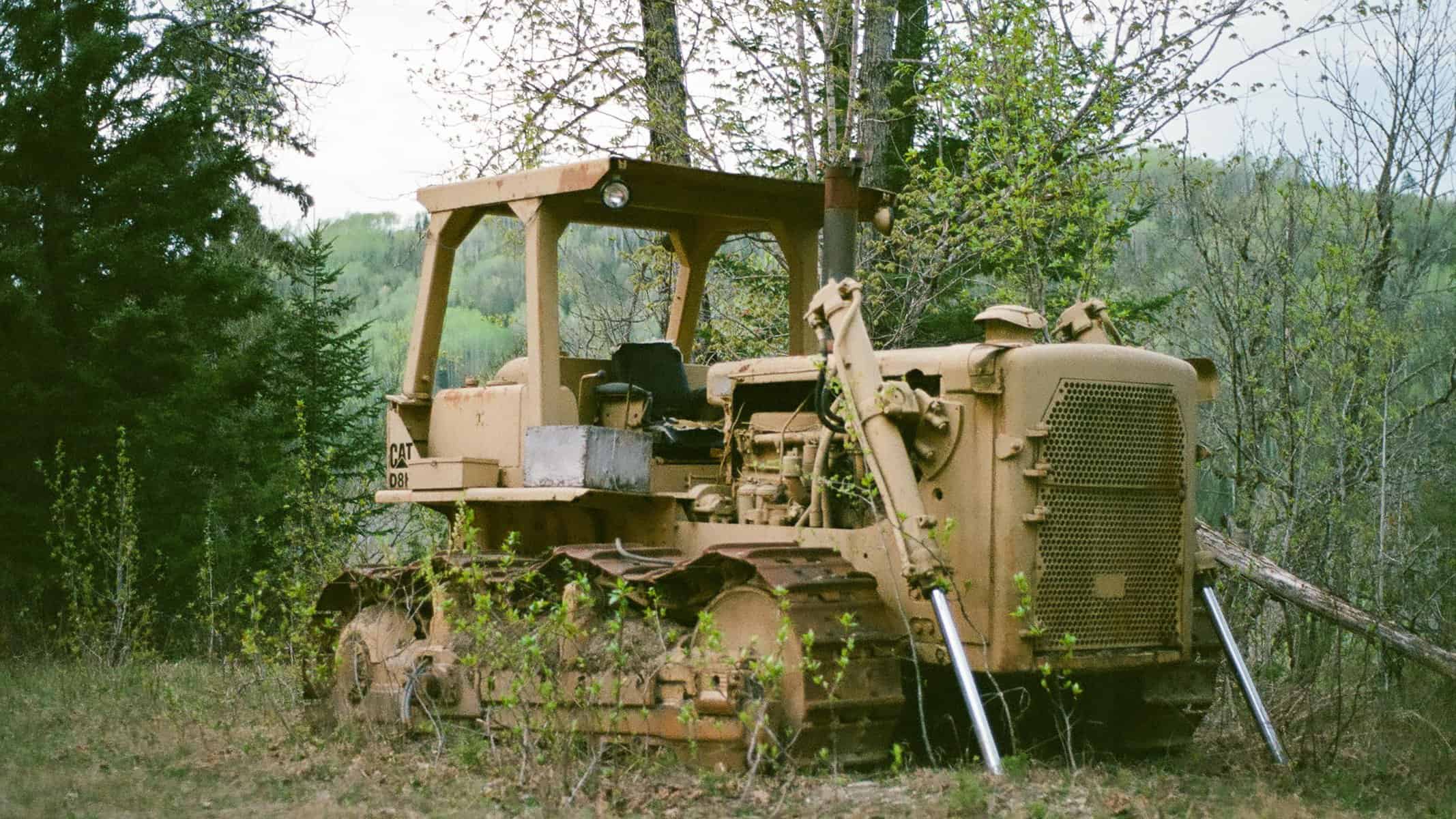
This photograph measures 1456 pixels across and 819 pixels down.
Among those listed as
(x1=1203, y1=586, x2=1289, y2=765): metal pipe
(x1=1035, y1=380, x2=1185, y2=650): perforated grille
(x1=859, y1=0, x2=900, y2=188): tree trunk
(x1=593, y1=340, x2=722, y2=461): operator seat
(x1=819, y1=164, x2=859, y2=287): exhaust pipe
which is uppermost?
(x1=859, y1=0, x2=900, y2=188): tree trunk

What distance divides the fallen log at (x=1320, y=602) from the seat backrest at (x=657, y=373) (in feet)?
10.7

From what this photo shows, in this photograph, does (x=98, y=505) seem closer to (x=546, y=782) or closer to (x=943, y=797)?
(x=546, y=782)

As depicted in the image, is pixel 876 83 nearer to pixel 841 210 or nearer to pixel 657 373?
pixel 657 373

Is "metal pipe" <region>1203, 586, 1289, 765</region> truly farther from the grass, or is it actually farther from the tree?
the tree

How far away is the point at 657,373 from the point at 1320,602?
A: 4.32 meters

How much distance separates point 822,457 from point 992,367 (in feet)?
3.18

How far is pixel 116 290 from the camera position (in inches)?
600

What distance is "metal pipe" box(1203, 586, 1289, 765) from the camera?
7.68 meters

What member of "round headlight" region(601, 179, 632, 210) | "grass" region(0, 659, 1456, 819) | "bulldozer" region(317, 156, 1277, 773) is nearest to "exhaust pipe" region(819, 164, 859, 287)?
"bulldozer" region(317, 156, 1277, 773)

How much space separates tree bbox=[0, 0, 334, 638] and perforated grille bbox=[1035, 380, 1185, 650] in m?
9.64

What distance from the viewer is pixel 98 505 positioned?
1425cm

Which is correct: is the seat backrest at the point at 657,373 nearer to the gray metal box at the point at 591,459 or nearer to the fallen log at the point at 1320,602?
the gray metal box at the point at 591,459

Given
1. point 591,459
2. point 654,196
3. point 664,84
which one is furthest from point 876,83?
point 591,459

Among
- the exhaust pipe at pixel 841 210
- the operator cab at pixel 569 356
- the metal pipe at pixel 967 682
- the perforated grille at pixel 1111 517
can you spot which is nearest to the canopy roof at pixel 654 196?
the operator cab at pixel 569 356
